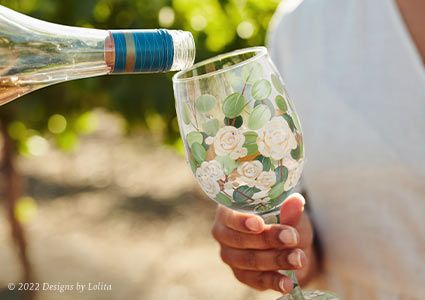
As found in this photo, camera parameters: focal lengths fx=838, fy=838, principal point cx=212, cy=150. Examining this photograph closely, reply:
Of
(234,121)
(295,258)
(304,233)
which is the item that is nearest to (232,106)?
(234,121)

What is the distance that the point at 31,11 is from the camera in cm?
285

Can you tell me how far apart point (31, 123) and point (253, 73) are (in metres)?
2.43

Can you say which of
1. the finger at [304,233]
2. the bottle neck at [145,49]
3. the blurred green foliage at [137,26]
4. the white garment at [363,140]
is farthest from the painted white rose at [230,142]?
the blurred green foliage at [137,26]

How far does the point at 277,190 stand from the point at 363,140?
523 mm

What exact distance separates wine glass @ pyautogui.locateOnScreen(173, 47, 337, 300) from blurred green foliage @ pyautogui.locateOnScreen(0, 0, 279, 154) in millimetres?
1837

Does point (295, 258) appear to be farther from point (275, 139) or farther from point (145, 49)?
point (145, 49)

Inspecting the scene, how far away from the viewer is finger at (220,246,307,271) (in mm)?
1087

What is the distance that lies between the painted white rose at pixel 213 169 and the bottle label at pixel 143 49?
135 mm

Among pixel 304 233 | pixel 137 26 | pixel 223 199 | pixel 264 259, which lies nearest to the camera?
pixel 223 199

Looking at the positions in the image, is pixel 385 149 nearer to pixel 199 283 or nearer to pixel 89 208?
pixel 199 283

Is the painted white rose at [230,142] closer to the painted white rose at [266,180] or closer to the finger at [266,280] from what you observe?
the painted white rose at [266,180]

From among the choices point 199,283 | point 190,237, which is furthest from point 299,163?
point 190,237

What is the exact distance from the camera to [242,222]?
1146 mm

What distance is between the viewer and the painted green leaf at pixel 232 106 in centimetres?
101
